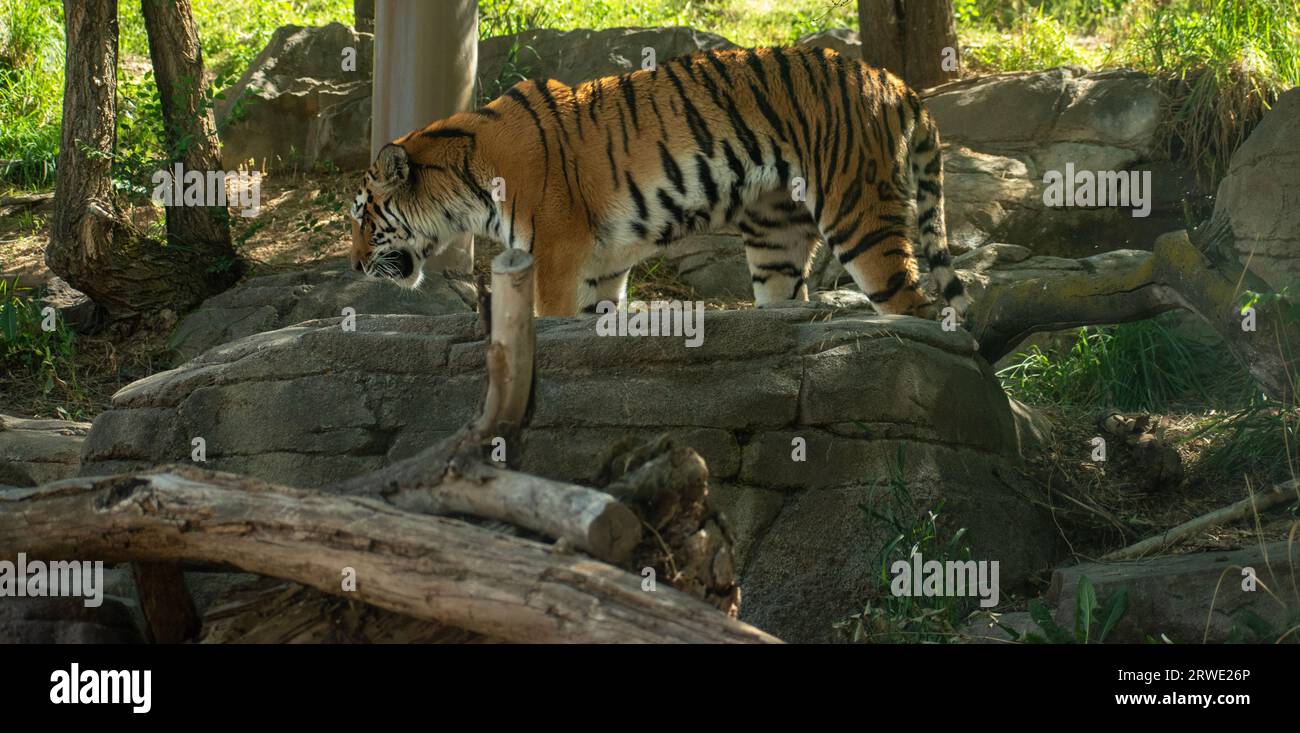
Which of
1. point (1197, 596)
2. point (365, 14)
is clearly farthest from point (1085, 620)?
point (365, 14)

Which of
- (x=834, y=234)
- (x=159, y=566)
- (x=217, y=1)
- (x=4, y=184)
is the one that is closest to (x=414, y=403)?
(x=159, y=566)

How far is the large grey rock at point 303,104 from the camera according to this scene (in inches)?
460

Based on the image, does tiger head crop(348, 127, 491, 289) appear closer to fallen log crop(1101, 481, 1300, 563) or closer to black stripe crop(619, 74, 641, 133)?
black stripe crop(619, 74, 641, 133)

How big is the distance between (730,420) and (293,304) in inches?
172

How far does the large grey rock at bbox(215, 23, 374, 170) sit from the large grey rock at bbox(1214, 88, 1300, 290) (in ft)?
23.0

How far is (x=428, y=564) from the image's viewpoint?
3932 millimetres

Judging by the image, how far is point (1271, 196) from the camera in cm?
797

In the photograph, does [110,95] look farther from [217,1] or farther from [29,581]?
[217,1]

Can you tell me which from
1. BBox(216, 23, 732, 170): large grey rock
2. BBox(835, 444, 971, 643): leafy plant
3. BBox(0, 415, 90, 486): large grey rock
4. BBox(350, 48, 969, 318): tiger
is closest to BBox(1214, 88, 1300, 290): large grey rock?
BBox(350, 48, 969, 318): tiger

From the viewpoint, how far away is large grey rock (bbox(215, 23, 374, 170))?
38.3 ft

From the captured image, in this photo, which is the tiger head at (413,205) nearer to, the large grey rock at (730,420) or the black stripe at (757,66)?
the large grey rock at (730,420)

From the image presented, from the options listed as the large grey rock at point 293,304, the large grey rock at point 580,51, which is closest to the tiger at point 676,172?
the large grey rock at point 293,304

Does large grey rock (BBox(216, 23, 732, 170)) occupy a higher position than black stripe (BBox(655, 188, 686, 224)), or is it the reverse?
large grey rock (BBox(216, 23, 732, 170))

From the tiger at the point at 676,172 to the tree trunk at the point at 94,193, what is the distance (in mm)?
2406
